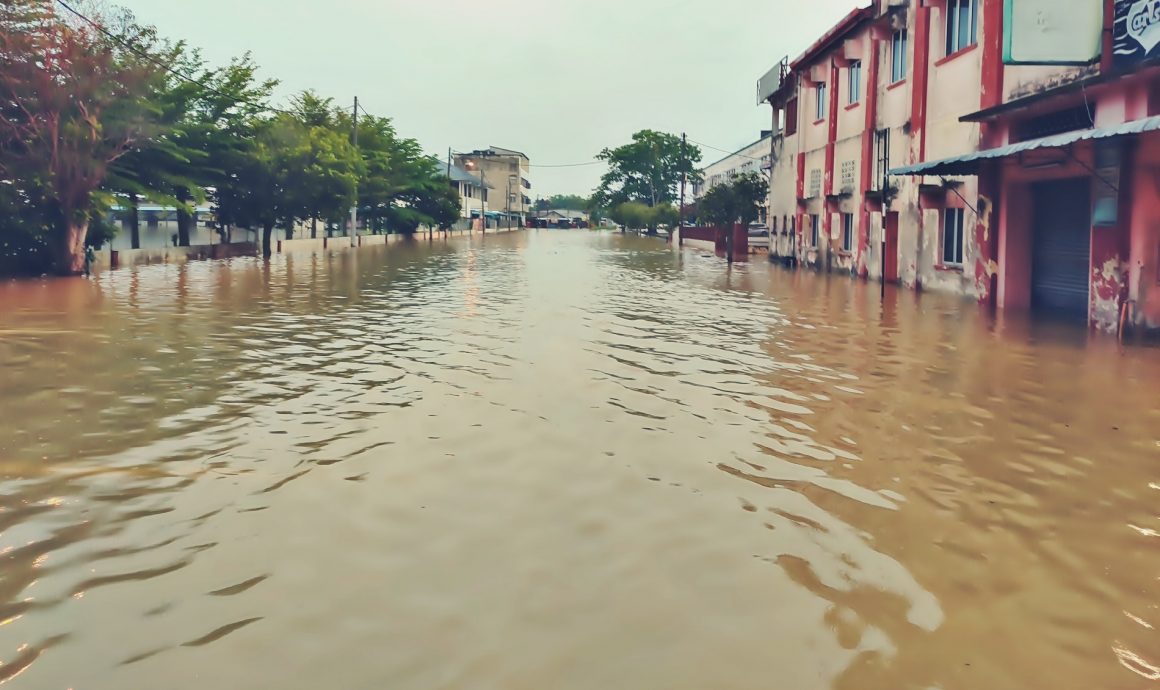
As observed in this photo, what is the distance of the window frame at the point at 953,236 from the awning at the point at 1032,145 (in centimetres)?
252

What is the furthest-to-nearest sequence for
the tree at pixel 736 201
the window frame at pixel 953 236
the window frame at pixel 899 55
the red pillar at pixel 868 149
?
the tree at pixel 736 201 < the red pillar at pixel 868 149 < the window frame at pixel 899 55 < the window frame at pixel 953 236

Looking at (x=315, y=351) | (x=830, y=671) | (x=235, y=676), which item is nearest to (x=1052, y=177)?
(x=315, y=351)

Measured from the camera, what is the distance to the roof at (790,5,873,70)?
29230 mm

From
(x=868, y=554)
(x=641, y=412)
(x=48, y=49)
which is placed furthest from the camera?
(x=48, y=49)

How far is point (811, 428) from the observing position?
861 centimetres

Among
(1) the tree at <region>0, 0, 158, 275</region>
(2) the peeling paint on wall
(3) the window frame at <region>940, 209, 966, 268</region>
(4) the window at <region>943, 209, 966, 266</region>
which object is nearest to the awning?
(2) the peeling paint on wall

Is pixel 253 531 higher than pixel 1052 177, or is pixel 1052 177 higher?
pixel 1052 177

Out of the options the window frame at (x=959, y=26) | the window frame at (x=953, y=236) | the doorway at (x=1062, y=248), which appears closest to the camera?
the doorway at (x=1062, y=248)

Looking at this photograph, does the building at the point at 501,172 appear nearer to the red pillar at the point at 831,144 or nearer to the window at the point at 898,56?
the red pillar at the point at 831,144

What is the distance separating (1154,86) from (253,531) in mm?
15177

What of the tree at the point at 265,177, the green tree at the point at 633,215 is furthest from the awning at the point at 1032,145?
the green tree at the point at 633,215

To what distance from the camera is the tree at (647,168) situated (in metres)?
125

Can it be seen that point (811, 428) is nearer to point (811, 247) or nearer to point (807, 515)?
point (807, 515)

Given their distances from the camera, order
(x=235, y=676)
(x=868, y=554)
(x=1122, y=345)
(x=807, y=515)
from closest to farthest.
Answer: (x=235, y=676)
(x=868, y=554)
(x=807, y=515)
(x=1122, y=345)
